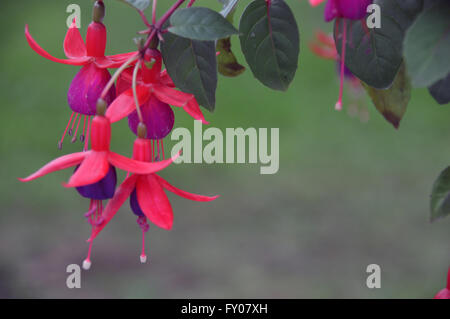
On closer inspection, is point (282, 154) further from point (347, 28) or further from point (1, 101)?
point (347, 28)

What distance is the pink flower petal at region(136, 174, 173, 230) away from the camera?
1.71ft

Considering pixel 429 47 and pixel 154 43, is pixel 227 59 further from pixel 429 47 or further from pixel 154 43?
pixel 429 47

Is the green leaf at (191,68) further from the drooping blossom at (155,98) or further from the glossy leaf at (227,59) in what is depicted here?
the glossy leaf at (227,59)

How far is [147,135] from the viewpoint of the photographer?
578mm

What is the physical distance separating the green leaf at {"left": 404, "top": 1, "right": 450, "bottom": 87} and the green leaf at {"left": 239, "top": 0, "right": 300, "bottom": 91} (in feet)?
0.63

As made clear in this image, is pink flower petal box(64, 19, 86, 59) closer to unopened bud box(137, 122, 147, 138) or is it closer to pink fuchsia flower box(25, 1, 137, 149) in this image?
pink fuchsia flower box(25, 1, 137, 149)

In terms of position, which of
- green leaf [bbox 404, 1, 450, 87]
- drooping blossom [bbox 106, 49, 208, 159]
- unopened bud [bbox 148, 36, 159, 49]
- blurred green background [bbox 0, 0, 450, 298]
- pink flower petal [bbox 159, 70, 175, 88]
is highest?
blurred green background [bbox 0, 0, 450, 298]

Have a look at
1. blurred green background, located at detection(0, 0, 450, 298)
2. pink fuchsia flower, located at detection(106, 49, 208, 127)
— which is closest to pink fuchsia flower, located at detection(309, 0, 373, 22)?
pink fuchsia flower, located at detection(106, 49, 208, 127)

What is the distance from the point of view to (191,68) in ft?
1.85

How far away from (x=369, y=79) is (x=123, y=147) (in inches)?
99.0

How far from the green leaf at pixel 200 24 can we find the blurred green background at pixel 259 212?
1.73 metres

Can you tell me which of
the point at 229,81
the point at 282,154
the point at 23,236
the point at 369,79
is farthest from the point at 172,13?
the point at 229,81

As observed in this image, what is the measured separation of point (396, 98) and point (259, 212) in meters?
1.98

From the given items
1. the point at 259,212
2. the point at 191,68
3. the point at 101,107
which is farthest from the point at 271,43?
the point at 259,212
